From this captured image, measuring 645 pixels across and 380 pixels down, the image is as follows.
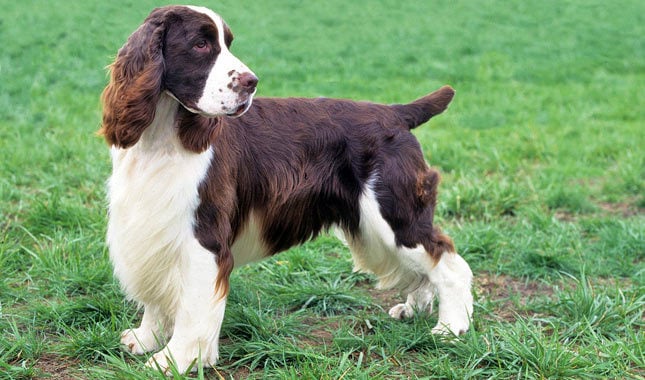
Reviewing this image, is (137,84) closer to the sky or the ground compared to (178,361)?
closer to the sky

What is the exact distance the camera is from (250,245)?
3.92m

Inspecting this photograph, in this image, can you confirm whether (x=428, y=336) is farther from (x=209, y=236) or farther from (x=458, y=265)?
(x=209, y=236)

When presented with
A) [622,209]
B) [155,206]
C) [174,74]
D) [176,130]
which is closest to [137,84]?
[174,74]

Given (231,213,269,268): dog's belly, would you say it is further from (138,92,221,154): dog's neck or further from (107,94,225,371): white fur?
(138,92,221,154): dog's neck

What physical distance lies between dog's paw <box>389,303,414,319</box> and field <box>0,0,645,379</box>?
0.50ft

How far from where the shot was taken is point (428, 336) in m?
3.88

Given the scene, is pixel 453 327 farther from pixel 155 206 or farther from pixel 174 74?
pixel 174 74

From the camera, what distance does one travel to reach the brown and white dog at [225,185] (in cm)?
329

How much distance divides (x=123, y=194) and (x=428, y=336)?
61.1 inches

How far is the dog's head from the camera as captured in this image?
3.24 metres

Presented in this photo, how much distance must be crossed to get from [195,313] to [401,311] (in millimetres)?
1238

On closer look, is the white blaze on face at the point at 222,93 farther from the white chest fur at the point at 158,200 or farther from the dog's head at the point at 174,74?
the white chest fur at the point at 158,200

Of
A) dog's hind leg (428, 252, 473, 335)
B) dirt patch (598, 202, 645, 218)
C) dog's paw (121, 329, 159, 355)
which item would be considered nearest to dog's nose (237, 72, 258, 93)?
dog's paw (121, 329, 159, 355)

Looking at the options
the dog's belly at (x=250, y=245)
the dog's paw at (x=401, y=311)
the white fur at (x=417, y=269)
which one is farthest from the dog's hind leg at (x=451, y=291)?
the dog's belly at (x=250, y=245)
